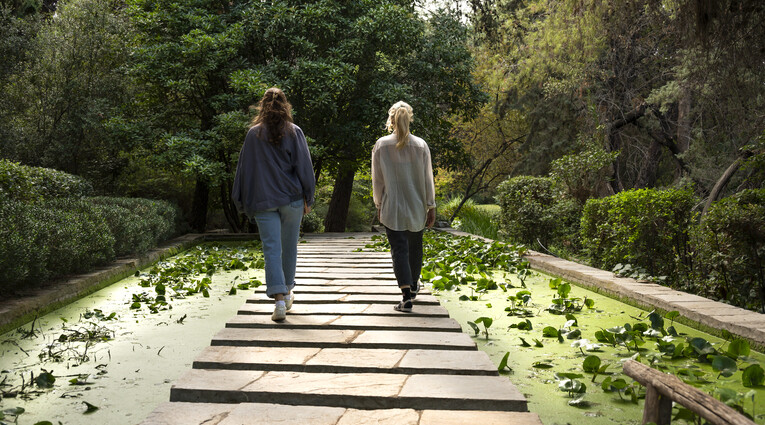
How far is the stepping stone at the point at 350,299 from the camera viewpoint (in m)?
5.94

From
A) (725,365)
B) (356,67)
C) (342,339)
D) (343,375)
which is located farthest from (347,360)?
(356,67)

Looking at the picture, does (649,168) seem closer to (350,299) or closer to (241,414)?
(350,299)

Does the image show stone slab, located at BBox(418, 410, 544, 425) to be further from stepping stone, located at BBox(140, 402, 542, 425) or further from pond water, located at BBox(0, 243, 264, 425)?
pond water, located at BBox(0, 243, 264, 425)

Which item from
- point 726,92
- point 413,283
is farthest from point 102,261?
point 726,92

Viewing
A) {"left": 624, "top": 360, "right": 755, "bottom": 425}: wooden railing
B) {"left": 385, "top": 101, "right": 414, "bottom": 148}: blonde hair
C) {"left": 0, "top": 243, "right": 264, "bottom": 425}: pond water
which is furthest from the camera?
{"left": 385, "top": 101, "right": 414, "bottom": 148}: blonde hair

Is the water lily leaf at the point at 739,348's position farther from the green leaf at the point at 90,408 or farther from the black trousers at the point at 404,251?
the green leaf at the point at 90,408

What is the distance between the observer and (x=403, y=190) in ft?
18.2

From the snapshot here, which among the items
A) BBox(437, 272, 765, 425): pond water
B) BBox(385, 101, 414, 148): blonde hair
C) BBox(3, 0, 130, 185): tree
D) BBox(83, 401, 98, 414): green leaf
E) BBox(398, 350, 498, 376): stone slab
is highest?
BBox(3, 0, 130, 185): tree

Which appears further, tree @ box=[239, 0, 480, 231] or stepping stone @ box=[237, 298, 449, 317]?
tree @ box=[239, 0, 480, 231]

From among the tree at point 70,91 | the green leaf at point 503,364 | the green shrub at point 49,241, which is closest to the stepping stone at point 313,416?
the green leaf at point 503,364

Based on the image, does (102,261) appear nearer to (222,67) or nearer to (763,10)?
(222,67)

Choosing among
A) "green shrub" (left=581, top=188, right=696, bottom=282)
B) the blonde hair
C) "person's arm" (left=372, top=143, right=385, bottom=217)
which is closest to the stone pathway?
"person's arm" (left=372, top=143, right=385, bottom=217)

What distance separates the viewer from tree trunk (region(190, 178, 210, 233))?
15.4 meters

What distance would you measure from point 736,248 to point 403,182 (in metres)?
3.18
